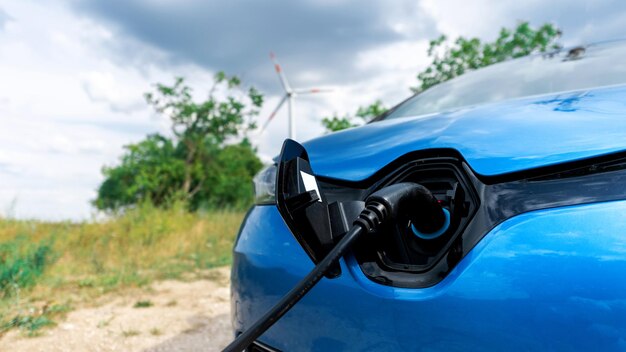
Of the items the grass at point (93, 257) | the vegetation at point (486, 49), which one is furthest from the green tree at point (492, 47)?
the grass at point (93, 257)

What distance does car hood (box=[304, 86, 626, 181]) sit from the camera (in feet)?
2.64

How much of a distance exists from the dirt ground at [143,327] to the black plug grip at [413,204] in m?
2.08

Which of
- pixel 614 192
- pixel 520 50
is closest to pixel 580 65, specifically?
pixel 614 192

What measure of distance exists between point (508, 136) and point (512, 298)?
0.35 metres

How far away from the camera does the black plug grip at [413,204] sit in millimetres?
832

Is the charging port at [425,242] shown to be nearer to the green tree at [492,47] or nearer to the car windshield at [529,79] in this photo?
the car windshield at [529,79]

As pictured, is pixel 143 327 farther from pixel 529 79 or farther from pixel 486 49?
pixel 486 49

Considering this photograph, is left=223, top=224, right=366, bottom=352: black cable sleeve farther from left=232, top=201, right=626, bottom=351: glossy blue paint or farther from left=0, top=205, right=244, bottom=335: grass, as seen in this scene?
left=0, top=205, right=244, bottom=335: grass

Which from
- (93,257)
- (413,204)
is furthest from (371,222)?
(93,257)

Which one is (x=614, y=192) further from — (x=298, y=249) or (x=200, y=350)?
(x=200, y=350)

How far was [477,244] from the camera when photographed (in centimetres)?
80

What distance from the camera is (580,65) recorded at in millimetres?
1799

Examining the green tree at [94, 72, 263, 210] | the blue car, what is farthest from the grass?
the green tree at [94, 72, 263, 210]

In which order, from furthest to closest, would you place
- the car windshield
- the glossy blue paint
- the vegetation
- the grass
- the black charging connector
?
the vegetation → the grass → the car windshield → the black charging connector → the glossy blue paint
